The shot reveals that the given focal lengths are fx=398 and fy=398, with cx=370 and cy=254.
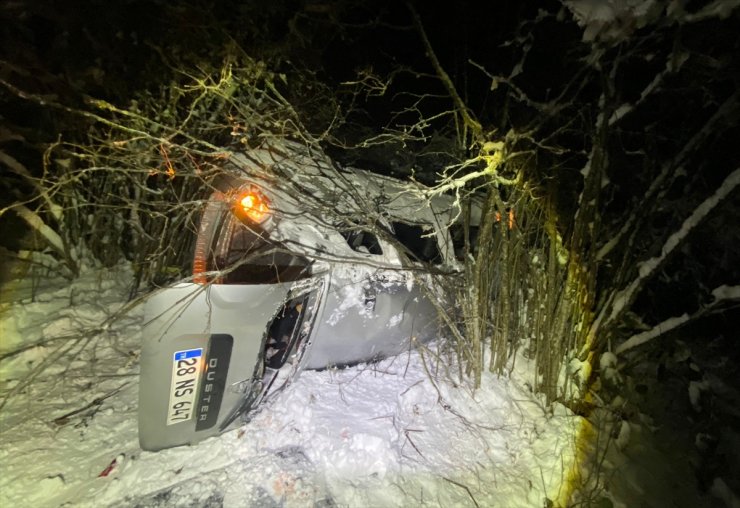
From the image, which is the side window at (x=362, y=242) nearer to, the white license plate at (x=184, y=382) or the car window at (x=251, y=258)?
the car window at (x=251, y=258)

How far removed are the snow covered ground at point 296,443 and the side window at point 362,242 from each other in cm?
121

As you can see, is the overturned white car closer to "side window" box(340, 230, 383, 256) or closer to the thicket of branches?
"side window" box(340, 230, 383, 256)

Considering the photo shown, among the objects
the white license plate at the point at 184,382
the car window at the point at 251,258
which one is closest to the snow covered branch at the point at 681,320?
the car window at the point at 251,258

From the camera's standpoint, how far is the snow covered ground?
267 centimetres

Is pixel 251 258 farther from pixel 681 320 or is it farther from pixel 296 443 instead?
pixel 681 320

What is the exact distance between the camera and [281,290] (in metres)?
2.84

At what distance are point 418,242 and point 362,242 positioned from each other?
2.34 ft

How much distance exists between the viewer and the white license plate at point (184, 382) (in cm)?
247

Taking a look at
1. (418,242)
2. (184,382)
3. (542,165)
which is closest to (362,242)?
(418,242)

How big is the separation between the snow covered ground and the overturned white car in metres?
0.27

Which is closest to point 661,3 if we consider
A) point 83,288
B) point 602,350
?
point 602,350

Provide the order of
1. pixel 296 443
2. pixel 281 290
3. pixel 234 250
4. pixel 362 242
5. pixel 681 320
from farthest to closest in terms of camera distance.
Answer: pixel 362 242 < pixel 234 250 < pixel 681 320 < pixel 296 443 < pixel 281 290

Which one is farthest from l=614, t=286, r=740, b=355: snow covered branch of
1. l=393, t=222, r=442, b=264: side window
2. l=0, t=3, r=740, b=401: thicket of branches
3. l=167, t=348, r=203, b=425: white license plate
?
l=167, t=348, r=203, b=425: white license plate

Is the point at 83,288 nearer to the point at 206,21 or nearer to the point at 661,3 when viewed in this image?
the point at 206,21
